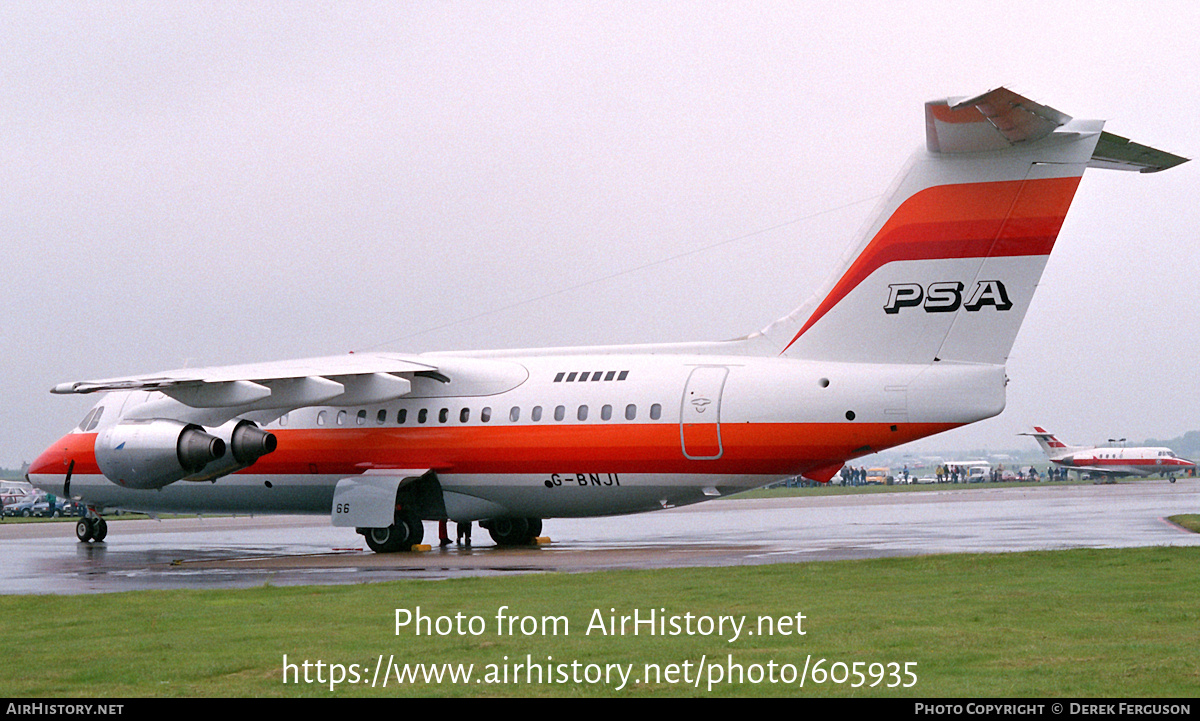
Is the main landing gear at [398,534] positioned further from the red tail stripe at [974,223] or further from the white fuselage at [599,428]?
the red tail stripe at [974,223]

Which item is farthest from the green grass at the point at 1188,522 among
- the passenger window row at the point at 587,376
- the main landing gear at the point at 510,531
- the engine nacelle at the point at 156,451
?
the engine nacelle at the point at 156,451

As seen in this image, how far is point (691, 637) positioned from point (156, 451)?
15671 mm

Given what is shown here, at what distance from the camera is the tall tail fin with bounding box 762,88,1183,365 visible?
1809 cm

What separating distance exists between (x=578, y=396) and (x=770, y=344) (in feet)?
11.9

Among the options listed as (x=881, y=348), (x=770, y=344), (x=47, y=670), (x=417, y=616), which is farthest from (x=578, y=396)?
(x=47, y=670)

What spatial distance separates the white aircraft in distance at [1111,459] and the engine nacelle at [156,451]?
81244 mm

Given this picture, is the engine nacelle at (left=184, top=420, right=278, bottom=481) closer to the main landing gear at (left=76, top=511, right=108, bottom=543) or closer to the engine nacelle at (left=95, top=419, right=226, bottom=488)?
the engine nacelle at (left=95, top=419, right=226, bottom=488)

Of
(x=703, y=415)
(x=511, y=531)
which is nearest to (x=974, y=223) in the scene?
(x=703, y=415)

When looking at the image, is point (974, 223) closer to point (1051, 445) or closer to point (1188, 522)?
point (1188, 522)

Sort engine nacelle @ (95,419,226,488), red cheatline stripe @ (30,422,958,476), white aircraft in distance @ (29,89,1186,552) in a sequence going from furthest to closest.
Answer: engine nacelle @ (95,419,226,488)
red cheatline stripe @ (30,422,958,476)
white aircraft in distance @ (29,89,1186,552)

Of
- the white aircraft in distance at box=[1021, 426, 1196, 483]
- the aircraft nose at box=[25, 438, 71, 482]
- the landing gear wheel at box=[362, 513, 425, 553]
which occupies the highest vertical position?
the aircraft nose at box=[25, 438, 71, 482]

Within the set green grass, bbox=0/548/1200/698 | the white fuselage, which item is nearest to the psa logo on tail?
the white fuselage

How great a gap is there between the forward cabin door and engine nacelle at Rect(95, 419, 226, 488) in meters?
8.62

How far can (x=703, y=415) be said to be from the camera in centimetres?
2088
